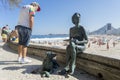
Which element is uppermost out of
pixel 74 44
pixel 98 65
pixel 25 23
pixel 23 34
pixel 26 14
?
pixel 26 14

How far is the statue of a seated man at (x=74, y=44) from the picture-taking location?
5355 millimetres

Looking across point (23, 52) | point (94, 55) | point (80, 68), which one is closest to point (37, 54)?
point (23, 52)

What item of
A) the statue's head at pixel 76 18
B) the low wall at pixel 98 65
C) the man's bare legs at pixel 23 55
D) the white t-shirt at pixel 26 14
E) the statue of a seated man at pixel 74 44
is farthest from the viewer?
the man's bare legs at pixel 23 55

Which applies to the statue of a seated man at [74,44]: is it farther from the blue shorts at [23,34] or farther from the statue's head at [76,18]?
the blue shorts at [23,34]

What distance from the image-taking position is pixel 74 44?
545cm

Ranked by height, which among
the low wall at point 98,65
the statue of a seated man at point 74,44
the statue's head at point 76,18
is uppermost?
the statue's head at point 76,18


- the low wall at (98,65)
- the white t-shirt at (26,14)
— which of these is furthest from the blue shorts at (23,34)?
the low wall at (98,65)

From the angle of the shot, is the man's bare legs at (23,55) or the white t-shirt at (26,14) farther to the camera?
the man's bare legs at (23,55)

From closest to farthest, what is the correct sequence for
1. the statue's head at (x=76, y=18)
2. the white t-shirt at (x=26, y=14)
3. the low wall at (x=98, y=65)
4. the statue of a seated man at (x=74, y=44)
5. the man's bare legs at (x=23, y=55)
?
the low wall at (x=98, y=65)
the statue of a seated man at (x=74, y=44)
the statue's head at (x=76, y=18)
the white t-shirt at (x=26, y=14)
the man's bare legs at (x=23, y=55)

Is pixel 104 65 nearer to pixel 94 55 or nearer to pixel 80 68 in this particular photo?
pixel 94 55

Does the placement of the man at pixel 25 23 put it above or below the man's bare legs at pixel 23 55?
above

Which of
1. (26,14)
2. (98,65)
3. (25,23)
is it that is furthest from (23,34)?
(98,65)

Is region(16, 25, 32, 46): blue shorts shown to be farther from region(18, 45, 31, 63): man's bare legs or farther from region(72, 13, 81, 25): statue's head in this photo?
region(72, 13, 81, 25): statue's head

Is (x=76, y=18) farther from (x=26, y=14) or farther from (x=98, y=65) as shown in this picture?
(x=26, y=14)
